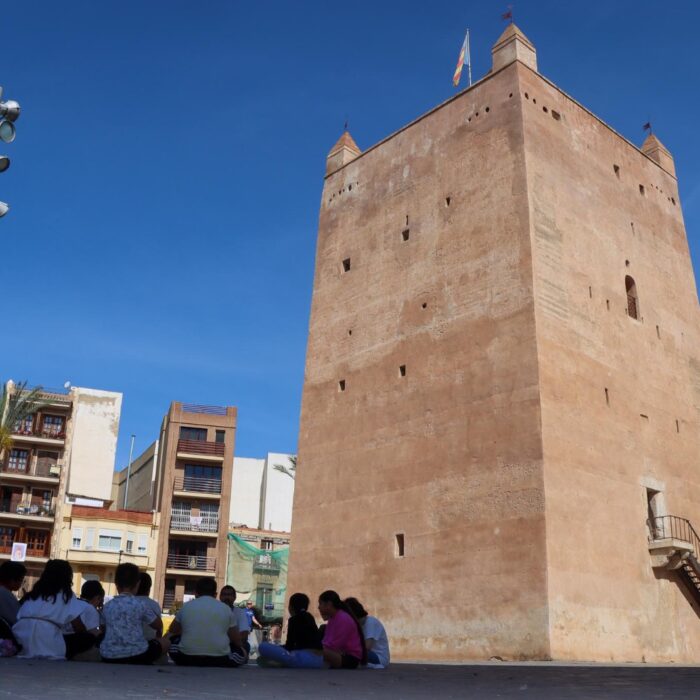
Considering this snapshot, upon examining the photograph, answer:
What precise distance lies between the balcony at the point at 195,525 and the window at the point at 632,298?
25.6 meters

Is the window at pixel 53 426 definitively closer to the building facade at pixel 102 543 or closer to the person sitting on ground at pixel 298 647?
the building facade at pixel 102 543

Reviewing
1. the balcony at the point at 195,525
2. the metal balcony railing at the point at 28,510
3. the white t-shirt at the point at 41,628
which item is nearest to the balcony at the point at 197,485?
the balcony at the point at 195,525

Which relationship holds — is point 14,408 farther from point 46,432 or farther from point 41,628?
point 41,628

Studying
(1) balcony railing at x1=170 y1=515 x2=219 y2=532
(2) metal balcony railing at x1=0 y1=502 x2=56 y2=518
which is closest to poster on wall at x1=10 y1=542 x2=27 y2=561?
(2) metal balcony railing at x1=0 y1=502 x2=56 y2=518

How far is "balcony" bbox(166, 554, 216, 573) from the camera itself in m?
40.5

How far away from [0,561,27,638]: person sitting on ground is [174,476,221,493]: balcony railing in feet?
115

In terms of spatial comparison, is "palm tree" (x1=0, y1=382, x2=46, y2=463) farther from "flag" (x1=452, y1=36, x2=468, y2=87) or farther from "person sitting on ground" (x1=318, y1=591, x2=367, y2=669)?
"person sitting on ground" (x1=318, y1=591, x2=367, y2=669)

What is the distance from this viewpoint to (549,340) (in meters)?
18.4

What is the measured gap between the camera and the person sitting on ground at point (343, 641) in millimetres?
8281

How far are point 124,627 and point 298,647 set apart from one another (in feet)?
6.50

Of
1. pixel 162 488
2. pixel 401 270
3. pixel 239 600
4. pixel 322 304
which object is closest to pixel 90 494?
pixel 162 488

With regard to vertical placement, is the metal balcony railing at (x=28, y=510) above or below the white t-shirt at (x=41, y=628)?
above

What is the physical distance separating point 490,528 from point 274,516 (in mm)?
32782

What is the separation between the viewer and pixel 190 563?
40.6 metres
